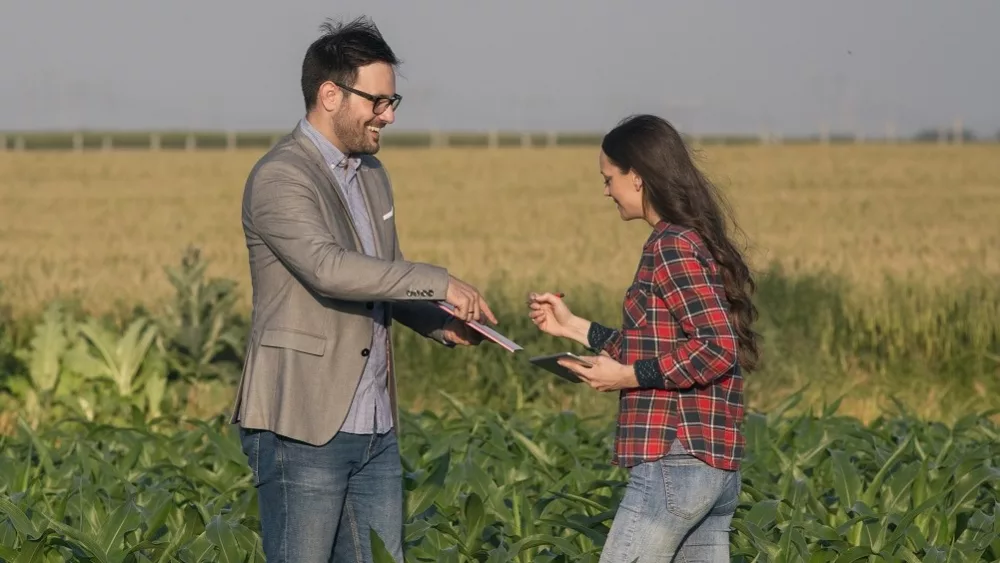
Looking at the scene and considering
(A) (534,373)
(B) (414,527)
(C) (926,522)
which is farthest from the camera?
(A) (534,373)

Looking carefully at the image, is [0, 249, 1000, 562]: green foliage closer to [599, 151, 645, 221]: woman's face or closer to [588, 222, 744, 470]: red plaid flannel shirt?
[588, 222, 744, 470]: red plaid flannel shirt

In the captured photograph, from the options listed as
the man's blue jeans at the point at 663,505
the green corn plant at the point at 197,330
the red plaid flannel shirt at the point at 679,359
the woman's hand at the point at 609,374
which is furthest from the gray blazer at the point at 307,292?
the green corn plant at the point at 197,330

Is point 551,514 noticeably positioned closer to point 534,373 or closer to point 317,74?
point 317,74

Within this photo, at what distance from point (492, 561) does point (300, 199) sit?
1.55 metres

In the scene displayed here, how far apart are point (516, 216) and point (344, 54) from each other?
2444 cm

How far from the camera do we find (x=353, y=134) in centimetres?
441

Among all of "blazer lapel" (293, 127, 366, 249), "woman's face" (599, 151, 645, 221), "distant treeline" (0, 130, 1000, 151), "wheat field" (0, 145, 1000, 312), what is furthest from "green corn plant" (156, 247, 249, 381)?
"distant treeline" (0, 130, 1000, 151)

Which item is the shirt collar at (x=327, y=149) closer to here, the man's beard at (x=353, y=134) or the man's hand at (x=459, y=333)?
the man's beard at (x=353, y=134)

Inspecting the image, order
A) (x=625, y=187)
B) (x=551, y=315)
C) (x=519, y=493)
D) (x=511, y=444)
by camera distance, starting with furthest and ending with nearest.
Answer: (x=511, y=444) → (x=519, y=493) → (x=551, y=315) → (x=625, y=187)

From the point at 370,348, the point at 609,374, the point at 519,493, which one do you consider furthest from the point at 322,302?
the point at 519,493

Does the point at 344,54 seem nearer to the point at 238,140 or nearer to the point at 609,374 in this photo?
the point at 609,374

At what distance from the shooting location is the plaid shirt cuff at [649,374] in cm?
411

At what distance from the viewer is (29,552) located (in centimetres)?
549

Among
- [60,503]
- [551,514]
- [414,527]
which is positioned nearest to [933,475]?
[551,514]
